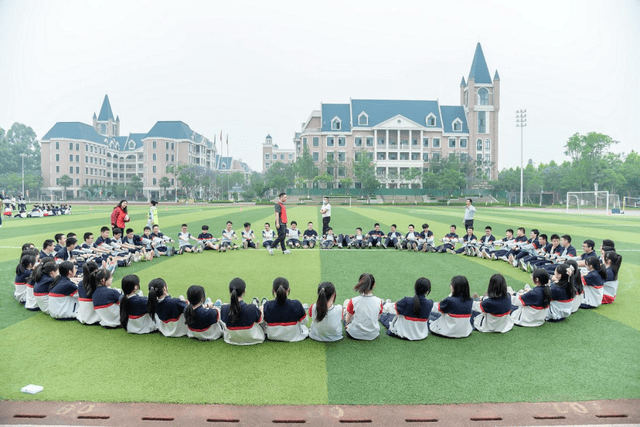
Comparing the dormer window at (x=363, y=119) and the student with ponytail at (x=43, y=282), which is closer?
the student with ponytail at (x=43, y=282)

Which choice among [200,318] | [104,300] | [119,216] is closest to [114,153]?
[119,216]

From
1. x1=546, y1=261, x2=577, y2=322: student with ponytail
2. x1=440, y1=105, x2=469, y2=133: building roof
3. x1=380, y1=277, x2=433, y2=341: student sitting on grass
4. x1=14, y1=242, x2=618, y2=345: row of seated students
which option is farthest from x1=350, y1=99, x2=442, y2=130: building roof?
x1=380, y1=277, x2=433, y2=341: student sitting on grass

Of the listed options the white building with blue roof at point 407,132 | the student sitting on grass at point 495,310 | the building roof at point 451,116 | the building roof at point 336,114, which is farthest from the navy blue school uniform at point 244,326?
the building roof at point 451,116

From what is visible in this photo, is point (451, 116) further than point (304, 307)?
Yes

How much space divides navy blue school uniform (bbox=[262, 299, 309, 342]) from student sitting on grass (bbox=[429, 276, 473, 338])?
7.07 feet

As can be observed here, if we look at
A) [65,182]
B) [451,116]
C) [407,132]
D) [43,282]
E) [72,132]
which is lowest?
[43,282]

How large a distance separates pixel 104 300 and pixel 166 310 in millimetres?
1204

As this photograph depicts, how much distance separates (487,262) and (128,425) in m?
11.3

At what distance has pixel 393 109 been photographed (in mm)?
82500

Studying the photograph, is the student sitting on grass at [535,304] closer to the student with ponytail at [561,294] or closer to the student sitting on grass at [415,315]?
the student with ponytail at [561,294]

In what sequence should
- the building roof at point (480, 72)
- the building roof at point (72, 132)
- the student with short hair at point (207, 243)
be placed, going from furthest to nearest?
the building roof at point (480, 72), the building roof at point (72, 132), the student with short hair at point (207, 243)

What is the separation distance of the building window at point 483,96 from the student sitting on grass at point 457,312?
287 ft

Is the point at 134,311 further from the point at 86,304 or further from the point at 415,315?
the point at 415,315

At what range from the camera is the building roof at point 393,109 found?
267 ft
